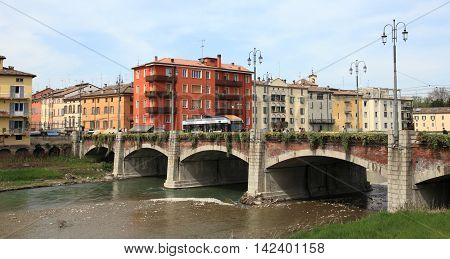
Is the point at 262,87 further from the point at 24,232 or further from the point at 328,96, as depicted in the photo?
the point at 24,232

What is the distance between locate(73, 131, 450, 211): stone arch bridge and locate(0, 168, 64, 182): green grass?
28.6 feet

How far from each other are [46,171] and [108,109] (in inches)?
1330

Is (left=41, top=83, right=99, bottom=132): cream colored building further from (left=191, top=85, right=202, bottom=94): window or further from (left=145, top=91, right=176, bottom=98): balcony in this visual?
(left=191, top=85, right=202, bottom=94): window

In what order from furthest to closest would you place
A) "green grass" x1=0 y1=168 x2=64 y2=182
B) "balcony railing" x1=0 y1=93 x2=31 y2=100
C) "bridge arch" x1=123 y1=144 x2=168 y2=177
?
1. "balcony railing" x1=0 y1=93 x2=31 y2=100
2. "bridge arch" x1=123 y1=144 x2=168 y2=177
3. "green grass" x1=0 y1=168 x2=64 y2=182

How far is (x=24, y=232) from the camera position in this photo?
94.2 feet

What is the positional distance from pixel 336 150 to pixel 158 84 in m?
48.6

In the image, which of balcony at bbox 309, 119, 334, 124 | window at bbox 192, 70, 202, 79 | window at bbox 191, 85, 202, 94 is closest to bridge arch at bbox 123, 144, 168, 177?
window at bbox 191, 85, 202, 94

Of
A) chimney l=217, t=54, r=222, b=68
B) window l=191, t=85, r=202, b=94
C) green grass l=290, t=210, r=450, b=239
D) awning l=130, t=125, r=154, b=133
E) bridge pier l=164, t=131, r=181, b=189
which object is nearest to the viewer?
green grass l=290, t=210, r=450, b=239

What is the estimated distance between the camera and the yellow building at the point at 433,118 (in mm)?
104875

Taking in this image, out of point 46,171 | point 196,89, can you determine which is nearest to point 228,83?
point 196,89

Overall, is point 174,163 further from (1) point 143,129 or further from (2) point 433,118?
(2) point 433,118

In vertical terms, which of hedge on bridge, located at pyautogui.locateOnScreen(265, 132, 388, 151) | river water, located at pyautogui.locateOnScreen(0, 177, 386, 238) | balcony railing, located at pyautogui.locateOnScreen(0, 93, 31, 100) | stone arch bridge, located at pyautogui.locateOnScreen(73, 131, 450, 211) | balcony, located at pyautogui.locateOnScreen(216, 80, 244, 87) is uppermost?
balcony, located at pyautogui.locateOnScreen(216, 80, 244, 87)

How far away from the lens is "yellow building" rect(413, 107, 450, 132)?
105 metres
